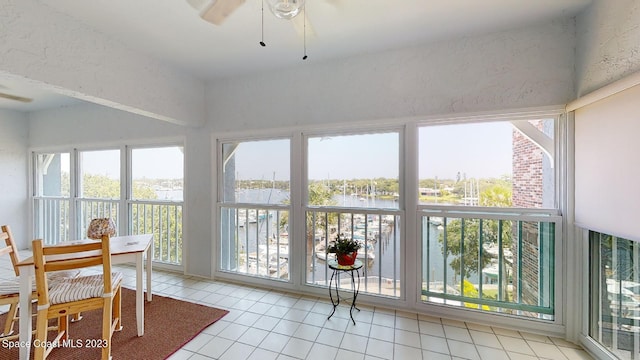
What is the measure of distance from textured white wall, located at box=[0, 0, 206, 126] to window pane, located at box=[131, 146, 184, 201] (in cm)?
85

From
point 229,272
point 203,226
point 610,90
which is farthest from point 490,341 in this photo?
point 203,226

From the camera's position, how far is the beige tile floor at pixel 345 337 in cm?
185

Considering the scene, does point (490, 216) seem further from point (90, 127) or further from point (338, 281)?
point (90, 127)

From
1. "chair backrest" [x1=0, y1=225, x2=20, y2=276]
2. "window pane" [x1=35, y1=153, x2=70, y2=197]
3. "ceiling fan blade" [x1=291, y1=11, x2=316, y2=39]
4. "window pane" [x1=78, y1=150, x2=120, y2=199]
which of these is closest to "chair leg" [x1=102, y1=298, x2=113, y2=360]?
"chair backrest" [x1=0, y1=225, x2=20, y2=276]

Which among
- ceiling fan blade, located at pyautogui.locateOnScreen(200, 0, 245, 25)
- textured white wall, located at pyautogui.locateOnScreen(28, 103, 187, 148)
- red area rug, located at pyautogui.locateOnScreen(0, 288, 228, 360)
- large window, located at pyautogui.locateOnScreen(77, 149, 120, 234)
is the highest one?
ceiling fan blade, located at pyautogui.locateOnScreen(200, 0, 245, 25)

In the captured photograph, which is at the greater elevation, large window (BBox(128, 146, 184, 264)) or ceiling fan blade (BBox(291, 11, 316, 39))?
ceiling fan blade (BBox(291, 11, 316, 39))

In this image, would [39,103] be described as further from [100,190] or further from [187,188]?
[187,188]

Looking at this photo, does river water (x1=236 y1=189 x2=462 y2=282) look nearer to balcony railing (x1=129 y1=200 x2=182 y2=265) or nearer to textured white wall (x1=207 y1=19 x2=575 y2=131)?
textured white wall (x1=207 y1=19 x2=575 y2=131)

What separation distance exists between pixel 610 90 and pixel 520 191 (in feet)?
3.00

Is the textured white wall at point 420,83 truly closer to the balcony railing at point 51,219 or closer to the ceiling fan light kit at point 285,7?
the ceiling fan light kit at point 285,7

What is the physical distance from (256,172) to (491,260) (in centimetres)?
265

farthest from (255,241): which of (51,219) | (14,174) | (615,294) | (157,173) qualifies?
(14,174)

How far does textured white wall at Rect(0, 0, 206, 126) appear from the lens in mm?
1734

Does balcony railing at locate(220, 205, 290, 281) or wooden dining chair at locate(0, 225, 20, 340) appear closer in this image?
wooden dining chair at locate(0, 225, 20, 340)
